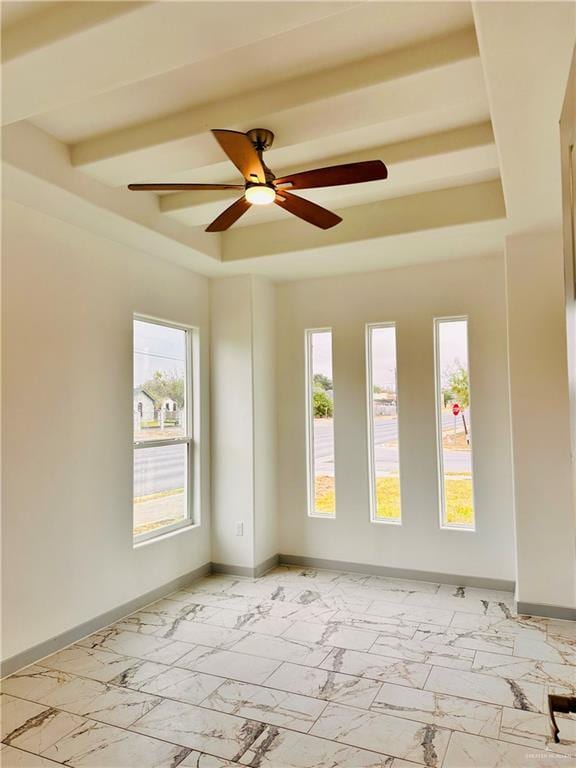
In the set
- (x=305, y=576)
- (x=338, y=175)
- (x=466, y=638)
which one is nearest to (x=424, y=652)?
(x=466, y=638)

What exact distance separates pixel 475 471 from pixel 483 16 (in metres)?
3.26

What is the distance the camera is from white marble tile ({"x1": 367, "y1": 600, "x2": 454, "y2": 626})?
350cm

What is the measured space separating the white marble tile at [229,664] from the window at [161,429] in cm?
111

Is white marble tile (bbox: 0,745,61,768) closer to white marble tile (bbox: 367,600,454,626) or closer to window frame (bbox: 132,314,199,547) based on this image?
window frame (bbox: 132,314,199,547)

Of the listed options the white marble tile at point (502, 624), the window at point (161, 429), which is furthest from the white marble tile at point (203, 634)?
the white marble tile at point (502, 624)

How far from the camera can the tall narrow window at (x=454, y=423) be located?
4.18 metres

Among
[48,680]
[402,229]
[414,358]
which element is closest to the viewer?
[48,680]

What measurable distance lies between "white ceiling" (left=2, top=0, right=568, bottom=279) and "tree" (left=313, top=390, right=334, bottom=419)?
1299 millimetres

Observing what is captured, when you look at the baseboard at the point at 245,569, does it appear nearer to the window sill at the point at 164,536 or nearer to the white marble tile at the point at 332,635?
the window sill at the point at 164,536

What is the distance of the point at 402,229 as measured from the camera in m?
3.62

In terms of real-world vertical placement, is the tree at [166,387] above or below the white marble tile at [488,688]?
above

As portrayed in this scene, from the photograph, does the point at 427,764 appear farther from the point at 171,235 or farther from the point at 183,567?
the point at 171,235

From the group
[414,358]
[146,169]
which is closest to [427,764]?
[414,358]

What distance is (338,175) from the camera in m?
2.39
